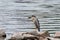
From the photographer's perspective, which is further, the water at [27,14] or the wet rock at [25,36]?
the water at [27,14]

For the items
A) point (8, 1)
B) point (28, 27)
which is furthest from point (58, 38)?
point (8, 1)

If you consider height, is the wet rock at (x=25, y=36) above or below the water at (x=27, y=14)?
above

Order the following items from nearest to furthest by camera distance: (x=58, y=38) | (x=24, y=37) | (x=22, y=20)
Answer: (x=24, y=37) → (x=58, y=38) → (x=22, y=20)

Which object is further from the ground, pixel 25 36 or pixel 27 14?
pixel 25 36

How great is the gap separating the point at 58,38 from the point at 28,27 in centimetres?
123

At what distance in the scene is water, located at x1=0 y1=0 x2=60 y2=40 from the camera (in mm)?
5819

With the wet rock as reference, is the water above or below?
below

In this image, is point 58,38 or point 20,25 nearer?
point 58,38

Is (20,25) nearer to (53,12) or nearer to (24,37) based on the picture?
(53,12)

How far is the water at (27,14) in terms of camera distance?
5819 millimetres

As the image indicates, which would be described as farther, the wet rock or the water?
the water

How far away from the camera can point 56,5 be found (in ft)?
25.2

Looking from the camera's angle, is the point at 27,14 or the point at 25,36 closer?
the point at 25,36

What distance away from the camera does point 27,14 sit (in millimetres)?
6777
